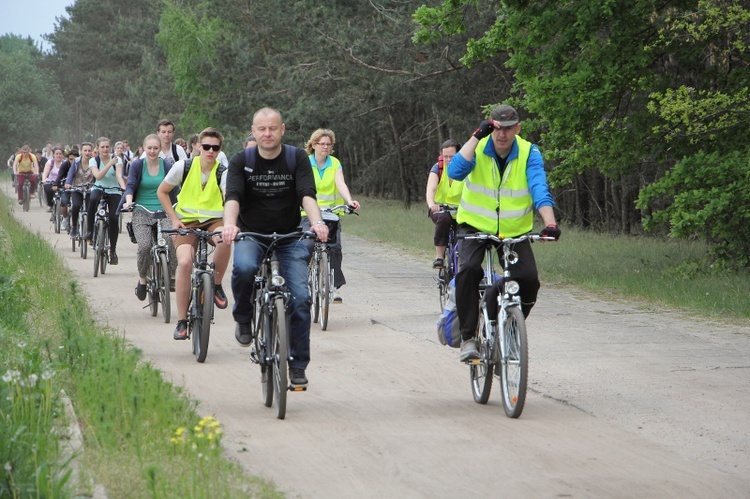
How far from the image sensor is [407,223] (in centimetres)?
3180

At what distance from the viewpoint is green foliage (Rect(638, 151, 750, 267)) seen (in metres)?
15.7

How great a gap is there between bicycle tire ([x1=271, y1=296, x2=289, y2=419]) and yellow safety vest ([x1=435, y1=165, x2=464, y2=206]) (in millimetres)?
5646

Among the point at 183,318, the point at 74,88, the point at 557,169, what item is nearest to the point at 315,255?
the point at 183,318

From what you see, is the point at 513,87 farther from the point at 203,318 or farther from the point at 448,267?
the point at 203,318

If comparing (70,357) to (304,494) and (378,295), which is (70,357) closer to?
(304,494)

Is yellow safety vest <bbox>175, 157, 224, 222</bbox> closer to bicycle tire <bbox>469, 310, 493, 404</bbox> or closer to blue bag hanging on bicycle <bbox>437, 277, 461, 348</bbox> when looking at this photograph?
blue bag hanging on bicycle <bbox>437, 277, 461, 348</bbox>

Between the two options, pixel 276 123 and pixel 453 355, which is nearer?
pixel 276 123

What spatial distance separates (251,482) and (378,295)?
9.74m

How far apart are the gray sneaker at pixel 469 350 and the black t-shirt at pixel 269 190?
4.45 feet

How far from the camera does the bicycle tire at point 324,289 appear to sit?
40.8ft

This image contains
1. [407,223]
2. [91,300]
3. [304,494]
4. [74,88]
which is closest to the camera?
[304,494]

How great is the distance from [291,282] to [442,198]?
6065mm

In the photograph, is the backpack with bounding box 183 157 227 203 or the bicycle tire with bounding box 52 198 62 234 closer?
the backpack with bounding box 183 157 227 203

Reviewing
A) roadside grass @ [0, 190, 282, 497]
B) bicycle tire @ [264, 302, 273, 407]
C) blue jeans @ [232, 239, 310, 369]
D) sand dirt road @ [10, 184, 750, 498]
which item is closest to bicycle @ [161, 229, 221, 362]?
sand dirt road @ [10, 184, 750, 498]
